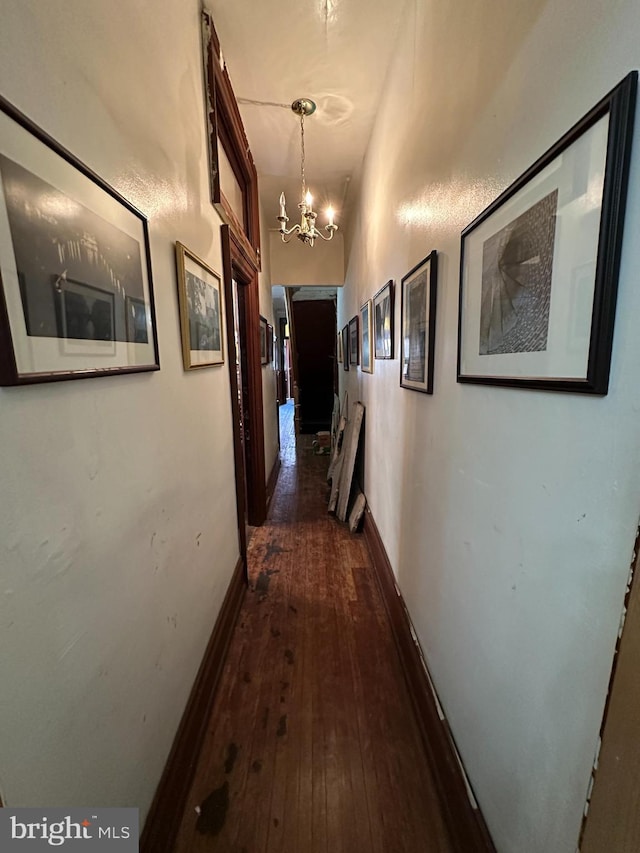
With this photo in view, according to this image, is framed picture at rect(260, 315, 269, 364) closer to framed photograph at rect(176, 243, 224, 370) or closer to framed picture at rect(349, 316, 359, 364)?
framed picture at rect(349, 316, 359, 364)

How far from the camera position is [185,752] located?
1111mm

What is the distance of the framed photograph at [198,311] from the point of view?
1194 millimetres

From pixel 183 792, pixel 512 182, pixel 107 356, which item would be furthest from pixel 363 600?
pixel 512 182

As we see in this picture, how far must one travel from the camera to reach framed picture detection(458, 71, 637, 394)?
489mm

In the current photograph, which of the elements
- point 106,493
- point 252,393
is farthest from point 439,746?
point 252,393

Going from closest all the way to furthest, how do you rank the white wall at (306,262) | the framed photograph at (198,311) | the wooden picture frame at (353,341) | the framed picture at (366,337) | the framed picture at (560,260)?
1. the framed picture at (560,260)
2. the framed photograph at (198,311)
3. the framed picture at (366,337)
4. the wooden picture frame at (353,341)
5. the white wall at (306,262)

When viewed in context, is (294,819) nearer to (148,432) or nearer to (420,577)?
(420,577)

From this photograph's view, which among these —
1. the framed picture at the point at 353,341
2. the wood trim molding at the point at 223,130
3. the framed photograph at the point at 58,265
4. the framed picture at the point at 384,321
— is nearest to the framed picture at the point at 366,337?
the framed picture at the point at 384,321

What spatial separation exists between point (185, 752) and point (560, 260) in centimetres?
176

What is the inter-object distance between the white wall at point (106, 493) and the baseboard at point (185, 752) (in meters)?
0.07

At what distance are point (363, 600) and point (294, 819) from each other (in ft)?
3.42

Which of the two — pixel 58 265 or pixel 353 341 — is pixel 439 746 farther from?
pixel 353 341

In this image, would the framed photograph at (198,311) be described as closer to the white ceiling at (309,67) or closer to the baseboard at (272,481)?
the white ceiling at (309,67)

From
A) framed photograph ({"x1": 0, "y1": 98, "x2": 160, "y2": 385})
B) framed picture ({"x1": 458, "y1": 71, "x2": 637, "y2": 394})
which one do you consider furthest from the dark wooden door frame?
framed picture ({"x1": 458, "y1": 71, "x2": 637, "y2": 394})
